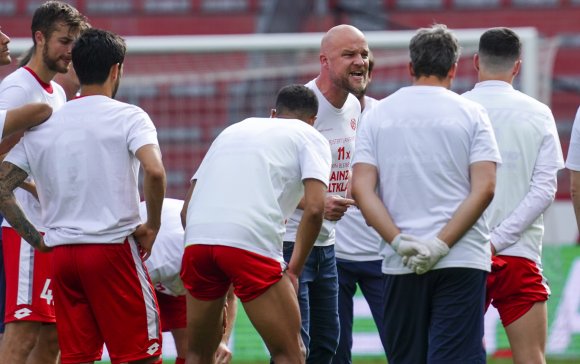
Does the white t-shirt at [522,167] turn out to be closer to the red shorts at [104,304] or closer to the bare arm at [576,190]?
the bare arm at [576,190]

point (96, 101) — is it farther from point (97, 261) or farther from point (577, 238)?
point (577, 238)

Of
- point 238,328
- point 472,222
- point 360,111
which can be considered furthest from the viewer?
point 238,328

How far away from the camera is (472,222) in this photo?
210 inches

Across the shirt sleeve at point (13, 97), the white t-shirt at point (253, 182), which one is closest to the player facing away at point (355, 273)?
the white t-shirt at point (253, 182)

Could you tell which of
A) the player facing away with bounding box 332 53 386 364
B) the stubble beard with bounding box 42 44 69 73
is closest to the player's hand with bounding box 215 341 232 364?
the player facing away with bounding box 332 53 386 364

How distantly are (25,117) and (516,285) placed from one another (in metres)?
2.70

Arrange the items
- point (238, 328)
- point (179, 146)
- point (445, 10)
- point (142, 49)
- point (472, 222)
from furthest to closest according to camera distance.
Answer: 1. point (445, 10)
2. point (179, 146)
3. point (142, 49)
4. point (238, 328)
5. point (472, 222)

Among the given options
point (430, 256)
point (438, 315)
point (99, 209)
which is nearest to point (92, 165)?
point (99, 209)

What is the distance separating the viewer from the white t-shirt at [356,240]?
7254mm

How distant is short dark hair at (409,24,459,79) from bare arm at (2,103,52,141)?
1.84 m

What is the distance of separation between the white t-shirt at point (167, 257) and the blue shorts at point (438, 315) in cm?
165

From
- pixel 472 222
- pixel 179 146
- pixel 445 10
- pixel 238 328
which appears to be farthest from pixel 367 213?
pixel 445 10

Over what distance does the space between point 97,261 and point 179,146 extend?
9.19 m

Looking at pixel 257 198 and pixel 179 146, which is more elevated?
pixel 257 198
